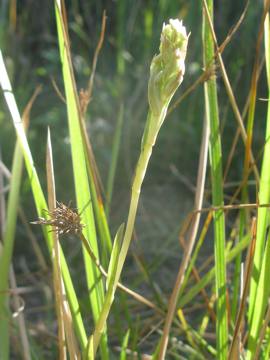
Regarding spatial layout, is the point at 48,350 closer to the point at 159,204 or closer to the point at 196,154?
the point at 159,204

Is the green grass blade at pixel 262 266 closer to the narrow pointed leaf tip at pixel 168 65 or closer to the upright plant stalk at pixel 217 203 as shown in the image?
the upright plant stalk at pixel 217 203

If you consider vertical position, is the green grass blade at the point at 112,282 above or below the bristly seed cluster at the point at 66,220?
below

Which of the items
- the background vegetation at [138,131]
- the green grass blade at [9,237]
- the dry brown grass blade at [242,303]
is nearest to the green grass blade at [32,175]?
the green grass blade at [9,237]

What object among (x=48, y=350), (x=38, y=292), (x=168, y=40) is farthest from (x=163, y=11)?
(x=168, y=40)

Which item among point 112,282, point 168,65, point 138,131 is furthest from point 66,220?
point 138,131

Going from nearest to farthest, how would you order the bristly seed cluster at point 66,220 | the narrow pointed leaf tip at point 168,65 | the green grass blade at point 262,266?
the narrow pointed leaf tip at point 168,65
the bristly seed cluster at point 66,220
the green grass blade at point 262,266

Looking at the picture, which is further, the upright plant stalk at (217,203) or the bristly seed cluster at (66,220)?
the upright plant stalk at (217,203)

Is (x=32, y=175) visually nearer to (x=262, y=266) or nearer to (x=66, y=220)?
(x=66, y=220)
